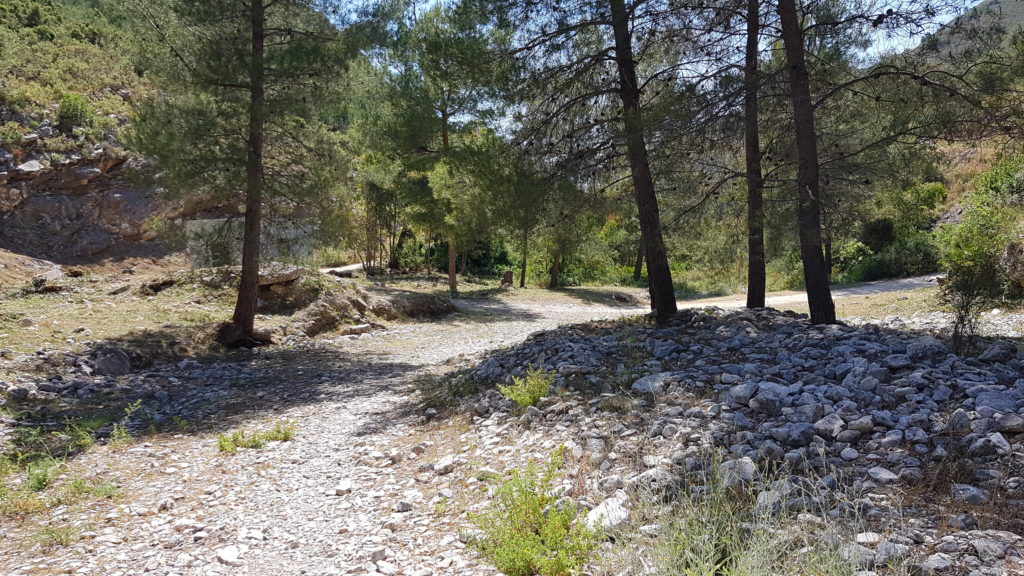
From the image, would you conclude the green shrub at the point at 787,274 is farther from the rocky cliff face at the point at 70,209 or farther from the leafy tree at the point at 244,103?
the rocky cliff face at the point at 70,209

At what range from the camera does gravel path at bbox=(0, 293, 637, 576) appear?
11.2 feet

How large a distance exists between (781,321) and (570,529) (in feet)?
21.2

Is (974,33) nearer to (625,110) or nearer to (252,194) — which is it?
(625,110)

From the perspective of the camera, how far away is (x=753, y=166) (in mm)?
9172

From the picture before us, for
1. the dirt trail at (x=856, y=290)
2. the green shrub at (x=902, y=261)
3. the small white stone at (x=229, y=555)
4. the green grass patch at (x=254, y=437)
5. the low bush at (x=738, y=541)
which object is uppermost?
the green shrub at (x=902, y=261)

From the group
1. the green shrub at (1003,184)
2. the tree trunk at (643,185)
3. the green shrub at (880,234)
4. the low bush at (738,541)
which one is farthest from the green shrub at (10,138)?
the green shrub at (880,234)

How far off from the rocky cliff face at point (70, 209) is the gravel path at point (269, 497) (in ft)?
41.3

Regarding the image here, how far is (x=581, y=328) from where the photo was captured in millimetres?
9695

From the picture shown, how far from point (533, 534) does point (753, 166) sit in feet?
26.3

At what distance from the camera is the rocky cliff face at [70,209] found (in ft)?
55.5

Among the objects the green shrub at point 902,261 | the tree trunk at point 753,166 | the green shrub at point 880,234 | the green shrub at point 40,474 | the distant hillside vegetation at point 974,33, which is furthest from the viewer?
the green shrub at point 880,234

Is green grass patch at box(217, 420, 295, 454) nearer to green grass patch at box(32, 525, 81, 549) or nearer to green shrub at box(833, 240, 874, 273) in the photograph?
green grass patch at box(32, 525, 81, 549)

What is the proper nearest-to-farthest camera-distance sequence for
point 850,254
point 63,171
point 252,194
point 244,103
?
point 244,103 < point 252,194 < point 63,171 < point 850,254

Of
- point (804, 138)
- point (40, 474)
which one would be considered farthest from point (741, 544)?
point (804, 138)
